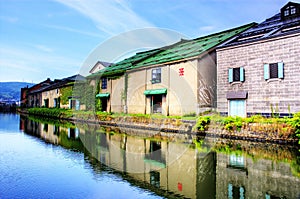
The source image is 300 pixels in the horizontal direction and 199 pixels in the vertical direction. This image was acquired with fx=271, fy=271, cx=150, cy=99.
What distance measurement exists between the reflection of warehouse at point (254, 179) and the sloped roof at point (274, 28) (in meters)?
9.09

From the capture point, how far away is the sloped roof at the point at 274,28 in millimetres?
15430

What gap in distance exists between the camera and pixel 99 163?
9.12 metres

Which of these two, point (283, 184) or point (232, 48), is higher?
point (232, 48)

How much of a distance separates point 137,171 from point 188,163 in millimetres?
2043

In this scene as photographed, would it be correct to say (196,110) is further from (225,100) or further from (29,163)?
(29,163)

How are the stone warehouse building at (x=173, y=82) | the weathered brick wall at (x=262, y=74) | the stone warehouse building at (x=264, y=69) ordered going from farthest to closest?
the stone warehouse building at (x=173, y=82) → the stone warehouse building at (x=264, y=69) → the weathered brick wall at (x=262, y=74)

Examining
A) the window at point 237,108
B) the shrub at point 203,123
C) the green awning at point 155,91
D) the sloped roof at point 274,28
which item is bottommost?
the shrub at point 203,123

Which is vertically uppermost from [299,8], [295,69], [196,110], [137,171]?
[299,8]

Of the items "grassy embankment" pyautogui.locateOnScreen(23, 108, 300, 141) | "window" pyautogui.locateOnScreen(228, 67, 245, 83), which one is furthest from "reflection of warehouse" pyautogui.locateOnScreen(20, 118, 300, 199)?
"window" pyautogui.locateOnScreen(228, 67, 245, 83)

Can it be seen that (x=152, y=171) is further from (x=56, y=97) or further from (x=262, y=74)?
(x=56, y=97)

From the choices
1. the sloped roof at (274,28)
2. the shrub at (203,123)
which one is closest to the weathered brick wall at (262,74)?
the sloped roof at (274,28)

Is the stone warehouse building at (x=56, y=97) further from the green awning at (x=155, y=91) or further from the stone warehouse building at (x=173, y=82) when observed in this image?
the green awning at (x=155, y=91)

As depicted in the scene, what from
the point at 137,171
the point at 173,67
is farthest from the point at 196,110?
the point at 137,171

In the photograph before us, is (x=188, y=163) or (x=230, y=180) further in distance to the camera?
(x=188, y=163)
